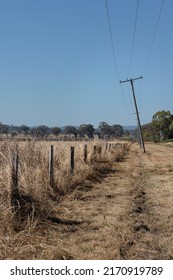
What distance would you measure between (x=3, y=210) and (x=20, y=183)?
1.87 metres

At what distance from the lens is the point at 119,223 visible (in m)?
8.98

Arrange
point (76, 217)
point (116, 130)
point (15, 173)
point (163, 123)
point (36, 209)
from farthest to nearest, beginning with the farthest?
point (116, 130) → point (163, 123) → point (76, 217) → point (15, 173) → point (36, 209)

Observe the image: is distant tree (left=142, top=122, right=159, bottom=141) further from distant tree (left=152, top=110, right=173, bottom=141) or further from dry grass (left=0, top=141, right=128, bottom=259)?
dry grass (left=0, top=141, right=128, bottom=259)

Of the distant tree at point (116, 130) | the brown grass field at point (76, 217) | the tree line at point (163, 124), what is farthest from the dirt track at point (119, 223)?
the distant tree at point (116, 130)

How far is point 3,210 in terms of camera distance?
8203mm

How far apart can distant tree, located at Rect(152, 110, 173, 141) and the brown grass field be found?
412 ft

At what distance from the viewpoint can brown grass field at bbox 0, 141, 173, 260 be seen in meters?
7.00

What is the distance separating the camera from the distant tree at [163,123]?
5448 inches

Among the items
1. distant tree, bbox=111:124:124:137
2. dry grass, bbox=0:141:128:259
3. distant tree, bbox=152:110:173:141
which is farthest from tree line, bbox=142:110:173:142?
dry grass, bbox=0:141:128:259

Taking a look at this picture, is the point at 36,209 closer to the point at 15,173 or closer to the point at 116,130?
the point at 15,173

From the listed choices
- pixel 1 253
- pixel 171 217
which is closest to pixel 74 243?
pixel 1 253

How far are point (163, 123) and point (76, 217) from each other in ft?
430

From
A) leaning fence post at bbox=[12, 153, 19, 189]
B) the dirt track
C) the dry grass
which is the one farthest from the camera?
leaning fence post at bbox=[12, 153, 19, 189]

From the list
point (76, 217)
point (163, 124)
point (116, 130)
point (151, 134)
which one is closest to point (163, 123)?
point (163, 124)
